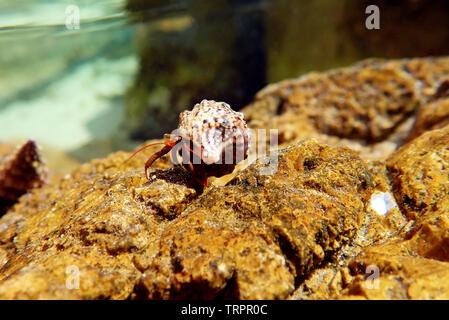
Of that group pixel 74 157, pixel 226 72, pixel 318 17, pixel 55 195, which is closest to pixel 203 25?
pixel 226 72

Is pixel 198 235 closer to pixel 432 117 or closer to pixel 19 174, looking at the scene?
pixel 19 174

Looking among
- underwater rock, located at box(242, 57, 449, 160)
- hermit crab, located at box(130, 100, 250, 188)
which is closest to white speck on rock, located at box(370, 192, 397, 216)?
hermit crab, located at box(130, 100, 250, 188)

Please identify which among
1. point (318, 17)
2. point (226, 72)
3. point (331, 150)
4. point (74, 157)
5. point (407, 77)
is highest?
point (318, 17)

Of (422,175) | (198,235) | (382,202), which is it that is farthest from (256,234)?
(422,175)

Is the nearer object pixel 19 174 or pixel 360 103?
pixel 19 174

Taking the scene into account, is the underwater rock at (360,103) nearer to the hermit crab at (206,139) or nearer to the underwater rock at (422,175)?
the underwater rock at (422,175)

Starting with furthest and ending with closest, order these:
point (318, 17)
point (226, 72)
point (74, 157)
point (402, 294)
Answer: point (226, 72) → point (318, 17) → point (74, 157) → point (402, 294)

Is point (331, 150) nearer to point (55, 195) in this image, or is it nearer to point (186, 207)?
point (186, 207)
